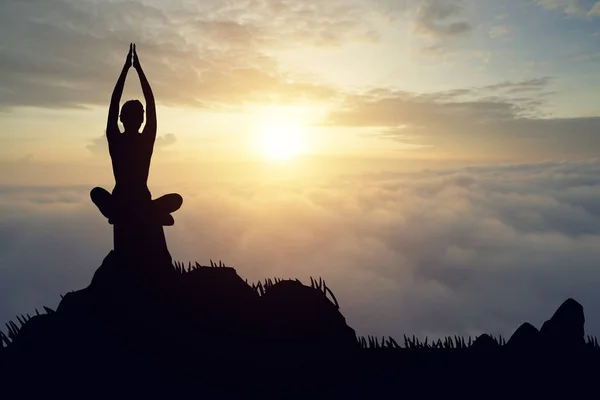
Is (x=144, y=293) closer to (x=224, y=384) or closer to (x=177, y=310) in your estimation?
(x=177, y=310)

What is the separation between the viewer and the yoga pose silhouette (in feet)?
31.8

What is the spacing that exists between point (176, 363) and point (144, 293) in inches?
52.4

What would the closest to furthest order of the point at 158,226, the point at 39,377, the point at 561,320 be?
the point at 39,377 < the point at 158,226 < the point at 561,320

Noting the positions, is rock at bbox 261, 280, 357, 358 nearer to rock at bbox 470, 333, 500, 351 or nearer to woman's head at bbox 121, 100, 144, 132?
rock at bbox 470, 333, 500, 351

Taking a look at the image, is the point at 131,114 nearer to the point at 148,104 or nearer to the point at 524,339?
the point at 148,104

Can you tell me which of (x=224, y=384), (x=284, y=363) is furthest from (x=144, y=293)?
(x=284, y=363)

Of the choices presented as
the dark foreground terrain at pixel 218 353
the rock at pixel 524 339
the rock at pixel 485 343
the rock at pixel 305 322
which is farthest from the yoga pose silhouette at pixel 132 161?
the rock at pixel 524 339

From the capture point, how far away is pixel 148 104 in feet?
32.2

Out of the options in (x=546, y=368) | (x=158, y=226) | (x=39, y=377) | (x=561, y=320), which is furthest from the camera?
(x=561, y=320)

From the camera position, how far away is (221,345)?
944cm

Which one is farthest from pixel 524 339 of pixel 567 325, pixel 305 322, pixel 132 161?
pixel 132 161

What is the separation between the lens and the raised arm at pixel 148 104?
9.75m

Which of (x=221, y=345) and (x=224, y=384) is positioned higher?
(x=221, y=345)

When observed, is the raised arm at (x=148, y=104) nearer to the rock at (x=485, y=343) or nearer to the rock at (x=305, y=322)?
the rock at (x=305, y=322)
